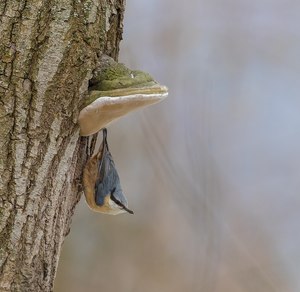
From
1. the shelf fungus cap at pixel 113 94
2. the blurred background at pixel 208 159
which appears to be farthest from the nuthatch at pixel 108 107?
the blurred background at pixel 208 159

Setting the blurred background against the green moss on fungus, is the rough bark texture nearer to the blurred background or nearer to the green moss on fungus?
the green moss on fungus

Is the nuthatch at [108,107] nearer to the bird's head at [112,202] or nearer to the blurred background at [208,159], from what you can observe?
the bird's head at [112,202]

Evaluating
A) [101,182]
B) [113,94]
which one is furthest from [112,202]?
[113,94]

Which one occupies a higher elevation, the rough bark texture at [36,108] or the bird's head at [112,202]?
the rough bark texture at [36,108]

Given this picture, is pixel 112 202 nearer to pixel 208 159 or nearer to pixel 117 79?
pixel 117 79

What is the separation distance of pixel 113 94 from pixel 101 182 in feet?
0.36

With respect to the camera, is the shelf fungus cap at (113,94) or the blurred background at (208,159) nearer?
the shelf fungus cap at (113,94)

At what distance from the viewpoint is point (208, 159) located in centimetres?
165

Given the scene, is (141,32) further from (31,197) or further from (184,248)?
(31,197)

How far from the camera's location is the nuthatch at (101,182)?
23.2 inches

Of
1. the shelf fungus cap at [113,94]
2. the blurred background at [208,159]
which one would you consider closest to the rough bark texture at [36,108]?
the shelf fungus cap at [113,94]

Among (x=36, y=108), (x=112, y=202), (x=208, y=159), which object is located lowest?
(x=208, y=159)

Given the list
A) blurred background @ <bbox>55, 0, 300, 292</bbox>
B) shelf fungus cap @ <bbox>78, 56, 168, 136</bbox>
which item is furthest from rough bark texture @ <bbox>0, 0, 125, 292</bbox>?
blurred background @ <bbox>55, 0, 300, 292</bbox>

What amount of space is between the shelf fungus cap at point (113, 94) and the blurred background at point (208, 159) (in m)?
1.05
